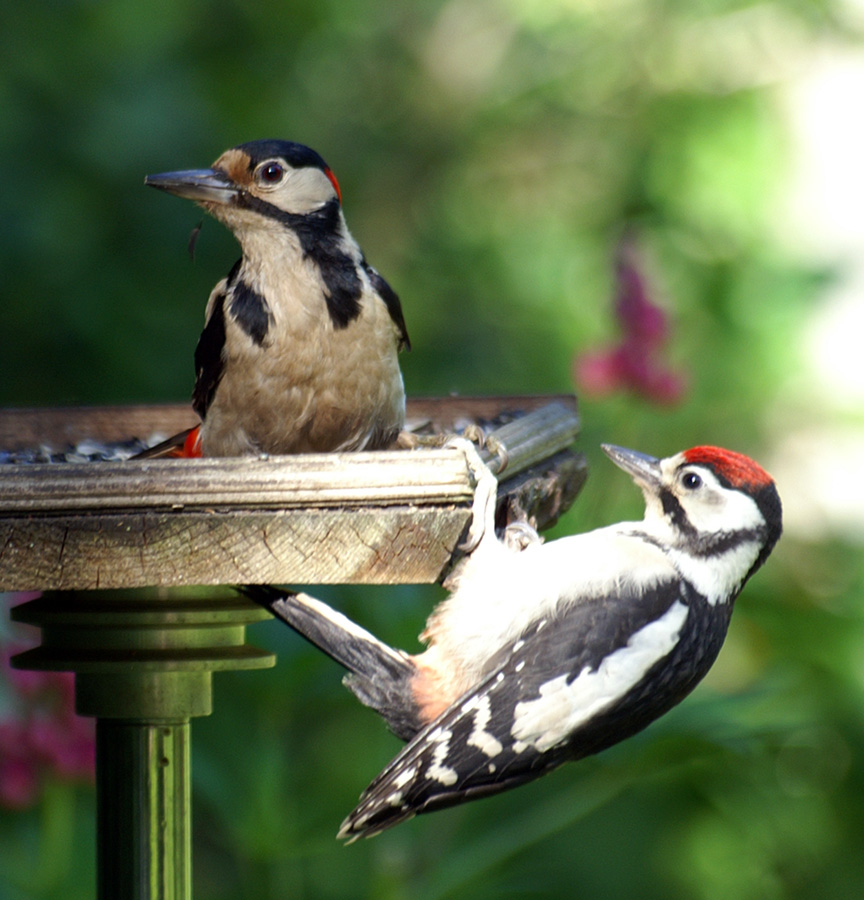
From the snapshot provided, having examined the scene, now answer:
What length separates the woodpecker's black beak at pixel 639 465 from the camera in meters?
2.18

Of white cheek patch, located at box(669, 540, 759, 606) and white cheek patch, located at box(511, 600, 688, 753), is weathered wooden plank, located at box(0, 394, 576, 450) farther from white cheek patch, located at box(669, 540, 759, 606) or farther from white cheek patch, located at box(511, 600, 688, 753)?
white cheek patch, located at box(511, 600, 688, 753)

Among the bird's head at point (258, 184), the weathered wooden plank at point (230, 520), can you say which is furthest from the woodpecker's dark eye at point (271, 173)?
the weathered wooden plank at point (230, 520)

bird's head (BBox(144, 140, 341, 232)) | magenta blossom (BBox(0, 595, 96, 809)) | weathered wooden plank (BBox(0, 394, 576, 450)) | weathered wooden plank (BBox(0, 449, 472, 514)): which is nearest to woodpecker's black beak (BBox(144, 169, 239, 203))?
bird's head (BBox(144, 140, 341, 232))

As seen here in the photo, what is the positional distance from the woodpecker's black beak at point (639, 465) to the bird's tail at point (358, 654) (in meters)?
0.50

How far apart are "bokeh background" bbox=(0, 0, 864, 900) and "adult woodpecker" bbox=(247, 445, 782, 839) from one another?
84 cm

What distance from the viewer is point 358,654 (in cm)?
196

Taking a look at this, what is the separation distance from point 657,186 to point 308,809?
9.51ft

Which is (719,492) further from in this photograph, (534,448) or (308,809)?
(308,809)

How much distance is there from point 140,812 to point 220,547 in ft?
1.66

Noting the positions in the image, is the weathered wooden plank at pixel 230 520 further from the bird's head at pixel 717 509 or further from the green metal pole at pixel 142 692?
the bird's head at pixel 717 509

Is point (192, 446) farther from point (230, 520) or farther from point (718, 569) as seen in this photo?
point (718, 569)

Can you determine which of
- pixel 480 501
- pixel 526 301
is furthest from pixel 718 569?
pixel 526 301

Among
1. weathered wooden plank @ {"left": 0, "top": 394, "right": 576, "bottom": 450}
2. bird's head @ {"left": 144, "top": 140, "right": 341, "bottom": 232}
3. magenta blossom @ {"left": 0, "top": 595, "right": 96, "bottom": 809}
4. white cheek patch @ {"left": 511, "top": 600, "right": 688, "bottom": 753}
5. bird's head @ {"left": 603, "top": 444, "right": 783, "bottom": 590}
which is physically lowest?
magenta blossom @ {"left": 0, "top": 595, "right": 96, "bottom": 809}

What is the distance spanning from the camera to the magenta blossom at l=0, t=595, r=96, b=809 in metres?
2.58
